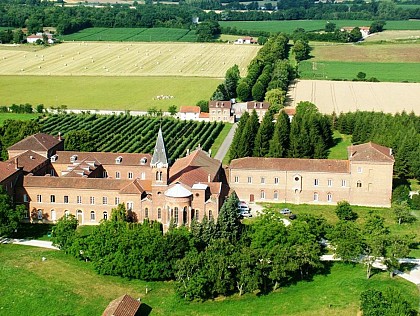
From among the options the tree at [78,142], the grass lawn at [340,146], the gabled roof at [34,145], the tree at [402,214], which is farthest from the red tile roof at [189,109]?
the tree at [402,214]

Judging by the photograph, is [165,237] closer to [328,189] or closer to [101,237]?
[101,237]

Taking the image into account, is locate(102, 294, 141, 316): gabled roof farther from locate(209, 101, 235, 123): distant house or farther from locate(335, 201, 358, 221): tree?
locate(209, 101, 235, 123): distant house

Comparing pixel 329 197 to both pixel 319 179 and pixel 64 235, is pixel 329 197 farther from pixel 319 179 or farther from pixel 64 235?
pixel 64 235

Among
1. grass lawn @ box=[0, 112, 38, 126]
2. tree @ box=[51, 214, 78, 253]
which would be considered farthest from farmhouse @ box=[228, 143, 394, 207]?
grass lawn @ box=[0, 112, 38, 126]

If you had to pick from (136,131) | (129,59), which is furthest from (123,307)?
(129,59)

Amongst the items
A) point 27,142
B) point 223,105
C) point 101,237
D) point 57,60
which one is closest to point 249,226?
point 101,237

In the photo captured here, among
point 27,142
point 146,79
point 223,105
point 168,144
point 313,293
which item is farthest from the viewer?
point 146,79

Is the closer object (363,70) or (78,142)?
(78,142)
